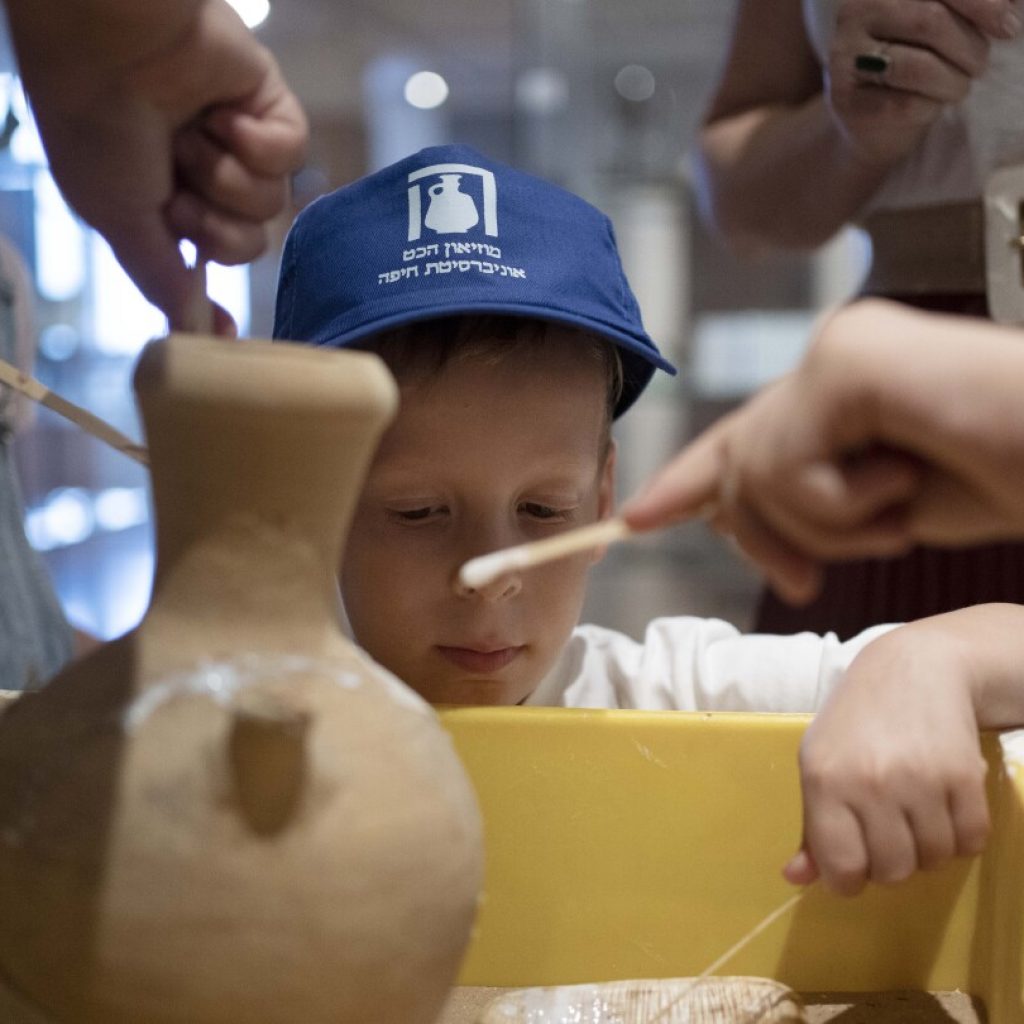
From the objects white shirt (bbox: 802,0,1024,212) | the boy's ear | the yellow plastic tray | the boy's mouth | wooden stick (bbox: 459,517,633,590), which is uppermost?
white shirt (bbox: 802,0,1024,212)

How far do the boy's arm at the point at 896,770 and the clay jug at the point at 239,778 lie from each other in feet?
0.85

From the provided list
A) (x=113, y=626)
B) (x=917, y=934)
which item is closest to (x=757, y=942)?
(x=917, y=934)

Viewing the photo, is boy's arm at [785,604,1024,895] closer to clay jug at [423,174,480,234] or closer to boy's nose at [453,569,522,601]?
boy's nose at [453,569,522,601]

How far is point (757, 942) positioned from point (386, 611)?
0.33m

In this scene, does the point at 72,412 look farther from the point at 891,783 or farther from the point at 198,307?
the point at 891,783

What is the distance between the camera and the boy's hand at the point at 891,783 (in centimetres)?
68

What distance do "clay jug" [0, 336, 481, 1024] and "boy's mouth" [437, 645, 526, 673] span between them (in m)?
→ 0.36

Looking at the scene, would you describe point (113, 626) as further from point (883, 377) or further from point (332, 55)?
point (883, 377)

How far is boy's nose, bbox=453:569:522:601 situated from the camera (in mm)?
810

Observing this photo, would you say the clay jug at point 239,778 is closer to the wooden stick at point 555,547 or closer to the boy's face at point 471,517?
the wooden stick at point 555,547

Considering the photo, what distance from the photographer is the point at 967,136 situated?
3.30ft

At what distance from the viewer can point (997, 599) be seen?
3.54 ft

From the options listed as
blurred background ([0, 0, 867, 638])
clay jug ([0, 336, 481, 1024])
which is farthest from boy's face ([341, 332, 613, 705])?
blurred background ([0, 0, 867, 638])

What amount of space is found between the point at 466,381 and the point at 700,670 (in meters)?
0.32
